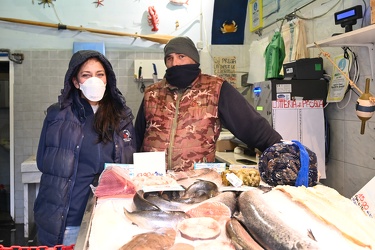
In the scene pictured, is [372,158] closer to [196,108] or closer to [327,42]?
[327,42]

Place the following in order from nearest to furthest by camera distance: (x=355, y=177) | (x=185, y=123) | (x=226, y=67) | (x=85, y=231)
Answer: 1. (x=85, y=231)
2. (x=185, y=123)
3. (x=355, y=177)
4. (x=226, y=67)

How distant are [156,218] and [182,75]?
45.9 inches

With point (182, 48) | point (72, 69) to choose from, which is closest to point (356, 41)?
point (182, 48)

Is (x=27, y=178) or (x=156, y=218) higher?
(x=156, y=218)

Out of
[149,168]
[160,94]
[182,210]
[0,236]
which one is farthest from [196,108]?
[0,236]

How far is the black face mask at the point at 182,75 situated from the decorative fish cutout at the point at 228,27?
119 inches

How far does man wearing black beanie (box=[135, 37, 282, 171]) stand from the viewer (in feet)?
6.28

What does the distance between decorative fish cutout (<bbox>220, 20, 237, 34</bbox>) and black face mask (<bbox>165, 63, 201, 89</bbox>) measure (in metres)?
3.04

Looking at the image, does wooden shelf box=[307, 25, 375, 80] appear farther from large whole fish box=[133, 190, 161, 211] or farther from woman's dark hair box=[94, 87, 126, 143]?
large whole fish box=[133, 190, 161, 211]

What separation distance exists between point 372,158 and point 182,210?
2.08 metres

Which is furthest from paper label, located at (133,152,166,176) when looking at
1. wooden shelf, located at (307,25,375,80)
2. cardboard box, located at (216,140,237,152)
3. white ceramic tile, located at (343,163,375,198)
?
cardboard box, located at (216,140,237,152)

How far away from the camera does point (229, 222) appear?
98 centimetres

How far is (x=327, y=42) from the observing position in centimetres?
253

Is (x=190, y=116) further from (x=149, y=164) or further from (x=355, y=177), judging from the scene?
(x=355, y=177)
